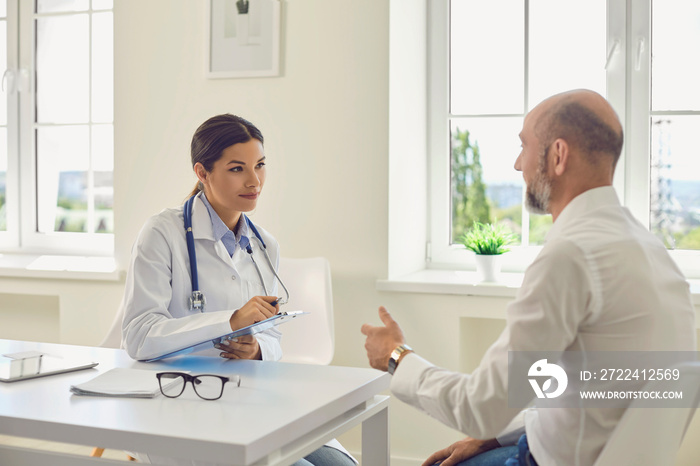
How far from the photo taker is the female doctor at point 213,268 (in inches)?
69.9

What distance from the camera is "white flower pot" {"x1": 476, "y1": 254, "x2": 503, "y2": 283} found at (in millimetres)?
2965

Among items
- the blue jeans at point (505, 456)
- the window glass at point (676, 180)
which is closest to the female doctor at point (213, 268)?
the blue jeans at point (505, 456)

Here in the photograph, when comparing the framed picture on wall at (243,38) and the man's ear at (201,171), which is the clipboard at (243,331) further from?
the framed picture on wall at (243,38)

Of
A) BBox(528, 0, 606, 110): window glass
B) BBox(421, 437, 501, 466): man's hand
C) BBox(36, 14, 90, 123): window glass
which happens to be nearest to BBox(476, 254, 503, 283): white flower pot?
BBox(528, 0, 606, 110): window glass

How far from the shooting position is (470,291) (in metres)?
2.86

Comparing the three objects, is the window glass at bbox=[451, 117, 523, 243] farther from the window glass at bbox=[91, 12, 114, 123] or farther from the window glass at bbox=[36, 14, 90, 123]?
the window glass at bbox=[36, 14, 90, 123]

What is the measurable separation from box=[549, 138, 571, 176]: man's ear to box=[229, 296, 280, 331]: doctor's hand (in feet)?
2.50

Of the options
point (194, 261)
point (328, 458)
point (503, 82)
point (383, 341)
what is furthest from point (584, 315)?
point (503, 82)

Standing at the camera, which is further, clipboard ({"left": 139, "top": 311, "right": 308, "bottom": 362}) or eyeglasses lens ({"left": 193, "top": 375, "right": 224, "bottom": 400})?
clipboard ({"left": 139, "top": 311, "right": 308, "bottom": 362})

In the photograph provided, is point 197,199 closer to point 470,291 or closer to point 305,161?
point 305,161

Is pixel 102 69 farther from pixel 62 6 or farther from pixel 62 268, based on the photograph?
pixel 62 268

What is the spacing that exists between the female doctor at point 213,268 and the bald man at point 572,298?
548mm

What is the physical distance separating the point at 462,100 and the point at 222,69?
109 cm

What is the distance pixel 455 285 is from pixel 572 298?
1.66 meters
